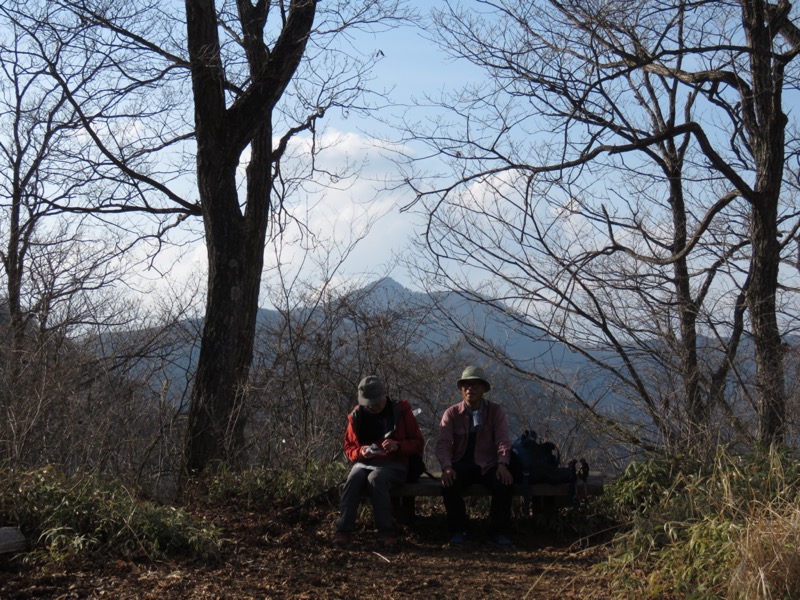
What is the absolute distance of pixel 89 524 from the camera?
4.89 metres

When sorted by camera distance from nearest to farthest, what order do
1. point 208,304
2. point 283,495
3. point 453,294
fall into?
point 283,495 < point 208,304 < point 453,294

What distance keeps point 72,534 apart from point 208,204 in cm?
392

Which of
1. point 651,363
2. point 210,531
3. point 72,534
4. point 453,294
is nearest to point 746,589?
point 210,531

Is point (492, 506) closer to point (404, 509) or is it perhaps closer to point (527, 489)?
point (527, 489)

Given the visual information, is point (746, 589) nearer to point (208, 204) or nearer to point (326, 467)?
point (326, 467)

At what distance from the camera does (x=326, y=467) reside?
6676 mm

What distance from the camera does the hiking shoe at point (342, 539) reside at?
5.64 meters

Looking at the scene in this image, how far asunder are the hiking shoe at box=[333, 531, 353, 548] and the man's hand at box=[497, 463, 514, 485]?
116cm

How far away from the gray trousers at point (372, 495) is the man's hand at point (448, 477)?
0.36 meters

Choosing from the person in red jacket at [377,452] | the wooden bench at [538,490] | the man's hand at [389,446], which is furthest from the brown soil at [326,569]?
the man's hand at [389,446]

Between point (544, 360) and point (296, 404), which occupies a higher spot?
point (544, 360)

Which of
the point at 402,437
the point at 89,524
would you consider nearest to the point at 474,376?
the point at 402,437

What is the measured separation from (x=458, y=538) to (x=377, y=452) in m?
0.85

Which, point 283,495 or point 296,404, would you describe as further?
point 296,404
